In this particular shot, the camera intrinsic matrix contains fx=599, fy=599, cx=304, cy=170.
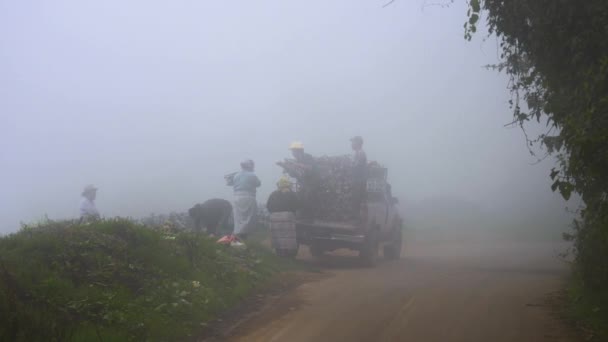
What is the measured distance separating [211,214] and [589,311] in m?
8.25

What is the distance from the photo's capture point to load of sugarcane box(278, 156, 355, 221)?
49.0ft

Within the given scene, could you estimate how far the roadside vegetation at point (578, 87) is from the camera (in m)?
6.39

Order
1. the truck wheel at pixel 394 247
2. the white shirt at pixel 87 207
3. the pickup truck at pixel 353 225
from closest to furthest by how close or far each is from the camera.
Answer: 1. the white shirt at pixel 87 207
2. the pickup truck at pixel 353 225
3. the truck wheel at pixel 394 247

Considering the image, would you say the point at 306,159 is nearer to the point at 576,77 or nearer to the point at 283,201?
the point at 283,201

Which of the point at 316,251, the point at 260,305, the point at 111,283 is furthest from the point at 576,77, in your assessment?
the point at 316,251

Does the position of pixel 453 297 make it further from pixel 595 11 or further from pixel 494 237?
pixel 494 237

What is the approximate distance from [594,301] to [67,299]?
A: 697 cm

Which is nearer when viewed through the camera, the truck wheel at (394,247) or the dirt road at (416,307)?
the dirt road at (416,307)

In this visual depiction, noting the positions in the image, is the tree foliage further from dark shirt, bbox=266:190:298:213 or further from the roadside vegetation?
dark shirt, bbox=266:190:298:213

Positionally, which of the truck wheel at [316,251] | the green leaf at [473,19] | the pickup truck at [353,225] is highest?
the green leaf at [473,19]

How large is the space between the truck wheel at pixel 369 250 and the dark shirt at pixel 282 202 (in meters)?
2.03

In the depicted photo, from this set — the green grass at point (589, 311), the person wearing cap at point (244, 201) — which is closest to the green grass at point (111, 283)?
the person wearing cap at point (244, 201)

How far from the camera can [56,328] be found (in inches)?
243

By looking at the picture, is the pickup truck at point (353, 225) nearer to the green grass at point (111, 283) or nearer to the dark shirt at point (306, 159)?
the dark shirt at point (306, 159)
